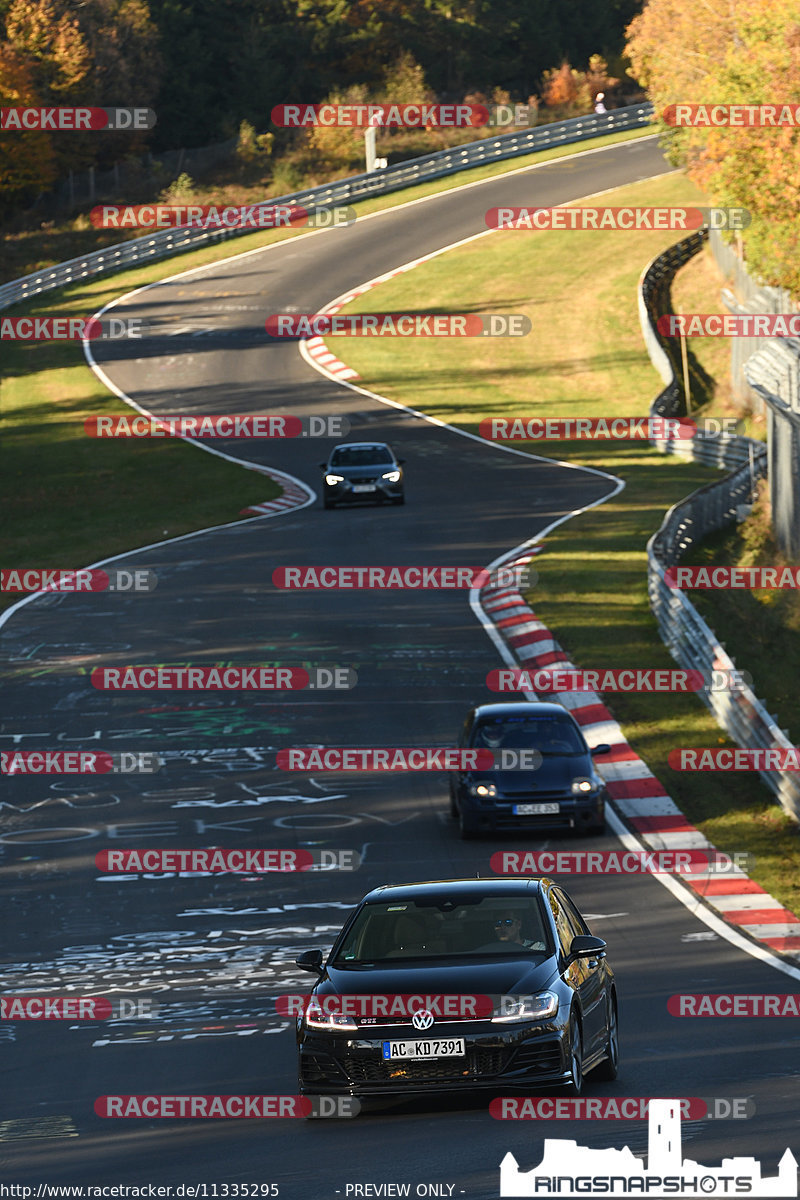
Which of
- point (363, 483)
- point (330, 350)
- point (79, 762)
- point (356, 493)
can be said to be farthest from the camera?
point (330, 350)

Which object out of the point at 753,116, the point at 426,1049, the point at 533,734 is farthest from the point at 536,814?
the point at 753,116

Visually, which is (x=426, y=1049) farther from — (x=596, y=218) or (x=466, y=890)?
(x=596, y=218)

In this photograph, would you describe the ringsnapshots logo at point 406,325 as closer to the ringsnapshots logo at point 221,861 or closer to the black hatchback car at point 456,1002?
the ringsnapshots logo at point 221,861

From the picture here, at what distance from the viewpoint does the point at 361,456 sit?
4059 cm

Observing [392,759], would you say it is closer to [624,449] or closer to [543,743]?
[543,743]

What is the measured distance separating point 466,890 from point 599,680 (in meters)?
15.0

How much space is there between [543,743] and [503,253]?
2052 inches

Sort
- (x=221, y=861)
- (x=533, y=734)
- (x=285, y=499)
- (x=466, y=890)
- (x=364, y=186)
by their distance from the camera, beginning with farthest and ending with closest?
(x=364, y=186)
(x=285, y=499)
(x=533, y=734)
(x=221, y=861)
(x=466, y=890)

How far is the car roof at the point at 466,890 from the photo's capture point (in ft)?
34.2

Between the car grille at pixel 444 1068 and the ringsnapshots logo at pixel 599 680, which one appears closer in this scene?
the car grille at pixel 444 1068

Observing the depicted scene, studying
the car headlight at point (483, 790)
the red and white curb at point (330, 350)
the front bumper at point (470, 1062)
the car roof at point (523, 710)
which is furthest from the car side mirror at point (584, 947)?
the red and white curb at point (330, 350)

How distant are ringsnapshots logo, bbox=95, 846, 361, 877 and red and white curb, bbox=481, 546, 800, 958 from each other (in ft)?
10.9

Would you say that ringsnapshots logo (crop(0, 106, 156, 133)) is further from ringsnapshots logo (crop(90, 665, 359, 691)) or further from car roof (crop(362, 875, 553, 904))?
car roof (crop(362, 875, 553, 904))

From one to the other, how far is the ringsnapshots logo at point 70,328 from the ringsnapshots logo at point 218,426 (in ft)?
42.0
